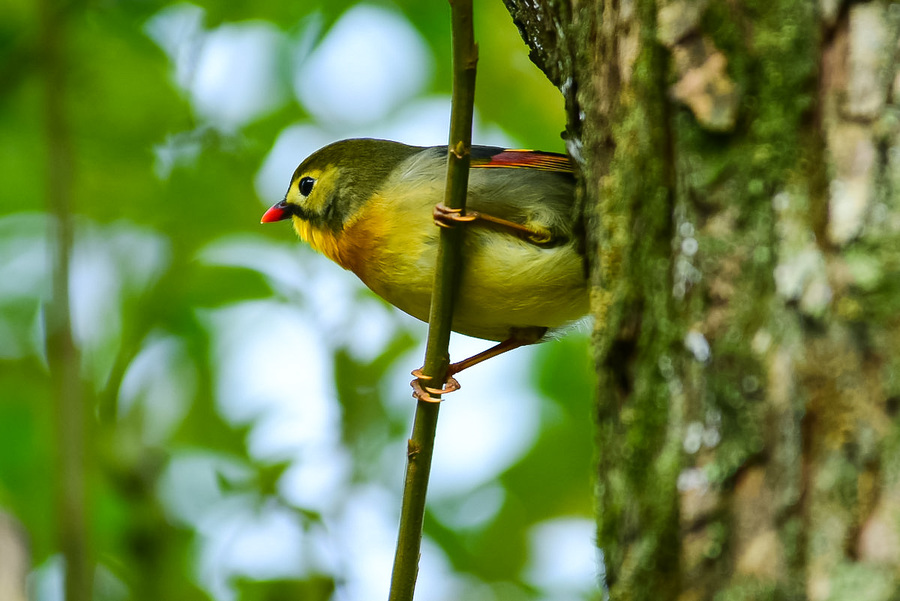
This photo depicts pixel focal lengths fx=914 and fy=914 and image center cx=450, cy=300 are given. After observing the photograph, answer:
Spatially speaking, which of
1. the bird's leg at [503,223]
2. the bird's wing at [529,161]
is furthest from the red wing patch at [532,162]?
the bird's leg at [503,223]

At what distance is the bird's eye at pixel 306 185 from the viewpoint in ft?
15.0

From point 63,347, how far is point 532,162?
193 centimetres

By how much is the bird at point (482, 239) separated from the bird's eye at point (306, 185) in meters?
0.31

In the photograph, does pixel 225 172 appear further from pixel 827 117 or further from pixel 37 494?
pixel 827 117

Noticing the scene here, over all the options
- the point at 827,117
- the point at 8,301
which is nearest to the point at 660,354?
the point at 827,117

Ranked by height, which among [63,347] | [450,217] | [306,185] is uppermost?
[306,185]

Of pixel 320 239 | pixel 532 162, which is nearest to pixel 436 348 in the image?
pixel 532 162

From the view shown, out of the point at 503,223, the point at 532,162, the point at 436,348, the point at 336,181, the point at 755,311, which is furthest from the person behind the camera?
the point at 336,181

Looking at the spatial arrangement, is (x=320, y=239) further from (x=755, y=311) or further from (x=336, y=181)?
(x=755, y=311)

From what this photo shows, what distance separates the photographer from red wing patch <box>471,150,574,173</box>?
3748 mm

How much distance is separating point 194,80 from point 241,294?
1.07 meters

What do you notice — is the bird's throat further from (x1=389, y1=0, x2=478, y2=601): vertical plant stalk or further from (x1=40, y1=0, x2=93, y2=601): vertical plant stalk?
(x1=389, y1=0, x2=478, y2=601): vertical plant stalk

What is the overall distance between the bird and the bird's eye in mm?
311

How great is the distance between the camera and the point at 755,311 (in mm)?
1727
